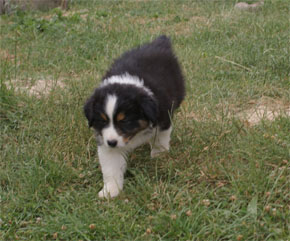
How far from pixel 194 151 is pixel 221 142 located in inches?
10.1

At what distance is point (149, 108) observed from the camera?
335cm

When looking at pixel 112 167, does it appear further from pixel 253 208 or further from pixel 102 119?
pixel 253 208

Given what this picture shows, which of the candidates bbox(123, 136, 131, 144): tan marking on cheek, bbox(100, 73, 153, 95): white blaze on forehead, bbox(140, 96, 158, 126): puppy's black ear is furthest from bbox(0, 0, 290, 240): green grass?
bbox(100, 73, 153, 95): white blaze on forehead

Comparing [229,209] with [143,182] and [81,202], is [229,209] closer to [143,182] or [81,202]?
[143,182]

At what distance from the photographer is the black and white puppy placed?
3289mm

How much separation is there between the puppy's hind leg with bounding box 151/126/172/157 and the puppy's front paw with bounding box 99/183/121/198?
520 millimetres

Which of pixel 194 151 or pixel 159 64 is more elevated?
pixel 159 64

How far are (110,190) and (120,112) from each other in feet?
2.09

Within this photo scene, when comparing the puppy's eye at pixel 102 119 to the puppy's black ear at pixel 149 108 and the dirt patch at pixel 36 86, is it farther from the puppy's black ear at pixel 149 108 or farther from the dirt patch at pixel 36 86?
the dirt patch at pixel 36 86

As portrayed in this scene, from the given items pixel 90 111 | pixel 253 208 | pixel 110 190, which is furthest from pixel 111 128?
→ pixel 253 208

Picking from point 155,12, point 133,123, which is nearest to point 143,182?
point 133,123

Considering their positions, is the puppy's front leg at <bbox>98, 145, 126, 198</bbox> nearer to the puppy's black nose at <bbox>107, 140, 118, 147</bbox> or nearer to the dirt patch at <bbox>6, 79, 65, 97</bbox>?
the puppy's black nose at <bbox>107, 140, 118, 147</bbox>

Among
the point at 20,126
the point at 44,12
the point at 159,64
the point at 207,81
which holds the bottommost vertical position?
the point at 44,12

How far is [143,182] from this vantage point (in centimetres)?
330
